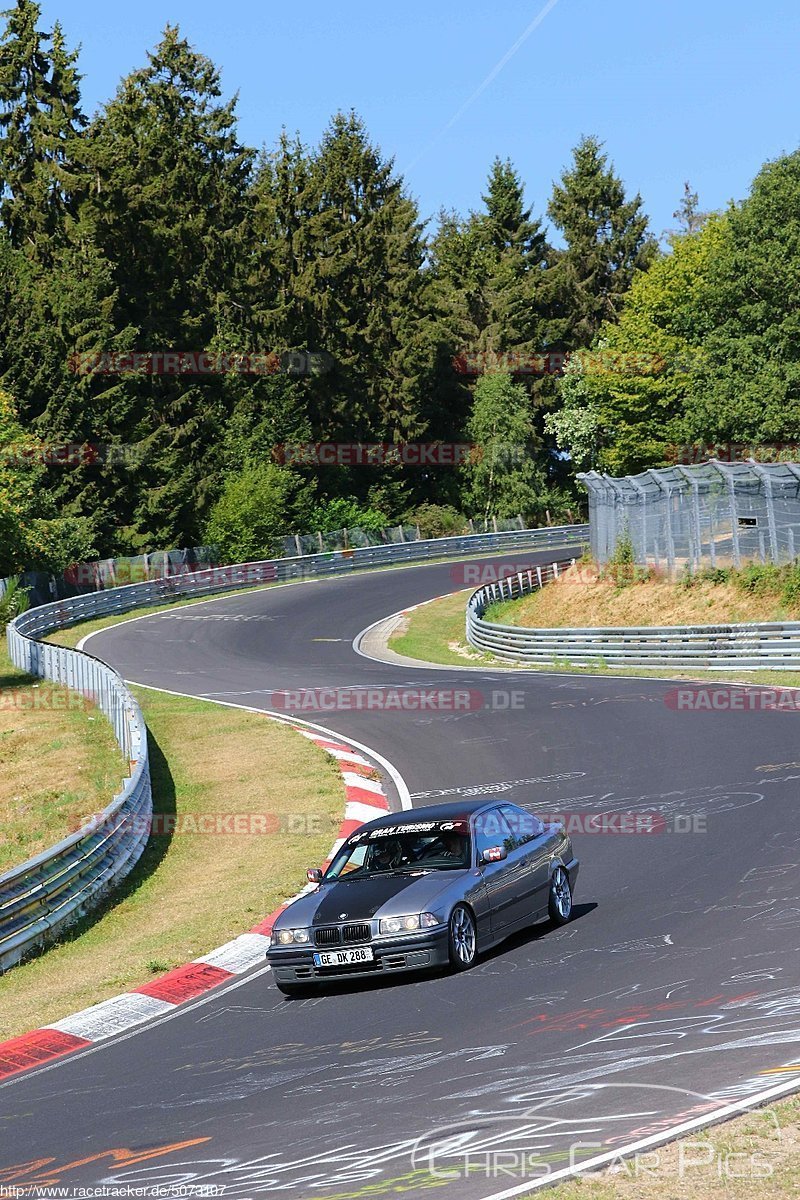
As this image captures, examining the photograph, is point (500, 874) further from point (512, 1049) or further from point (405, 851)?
point (512, 1049)

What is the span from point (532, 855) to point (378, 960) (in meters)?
2.15

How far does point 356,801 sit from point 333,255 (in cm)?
7129

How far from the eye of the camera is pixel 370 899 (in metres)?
11.8

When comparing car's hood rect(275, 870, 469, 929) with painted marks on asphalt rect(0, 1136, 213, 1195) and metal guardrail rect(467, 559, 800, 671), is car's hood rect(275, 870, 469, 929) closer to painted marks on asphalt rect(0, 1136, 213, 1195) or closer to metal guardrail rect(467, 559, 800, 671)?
painted marks on asphalt rect(0, 1136, 213, 1195)

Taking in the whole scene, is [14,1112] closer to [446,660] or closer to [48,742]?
[48,742]

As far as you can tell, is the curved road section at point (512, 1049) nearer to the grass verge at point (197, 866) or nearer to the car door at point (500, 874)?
the car door at point (500, 874)

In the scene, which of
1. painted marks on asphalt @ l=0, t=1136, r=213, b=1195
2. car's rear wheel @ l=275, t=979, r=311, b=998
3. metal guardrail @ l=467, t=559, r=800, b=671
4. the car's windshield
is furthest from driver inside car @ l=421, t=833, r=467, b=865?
metal guardrail @ l=467, t=559, r=800, b=671

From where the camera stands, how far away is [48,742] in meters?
29.5

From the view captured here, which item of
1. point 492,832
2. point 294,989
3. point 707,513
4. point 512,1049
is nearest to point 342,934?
point 294,989

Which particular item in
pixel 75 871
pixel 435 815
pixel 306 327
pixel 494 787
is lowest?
pixel 494 787

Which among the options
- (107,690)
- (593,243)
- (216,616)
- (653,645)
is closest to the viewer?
(107,690)

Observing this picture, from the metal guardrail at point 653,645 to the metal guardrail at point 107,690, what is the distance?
12.3 meters

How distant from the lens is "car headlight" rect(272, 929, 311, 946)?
38.1ft

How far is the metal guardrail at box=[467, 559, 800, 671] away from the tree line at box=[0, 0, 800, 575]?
22.5 m
